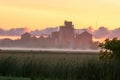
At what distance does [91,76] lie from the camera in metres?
36.2

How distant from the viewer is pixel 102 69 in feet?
118

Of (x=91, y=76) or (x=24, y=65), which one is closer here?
(x=91, y=76)

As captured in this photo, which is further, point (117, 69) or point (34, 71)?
point (34, 71)

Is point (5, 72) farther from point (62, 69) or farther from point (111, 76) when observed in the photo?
point (111, 76)

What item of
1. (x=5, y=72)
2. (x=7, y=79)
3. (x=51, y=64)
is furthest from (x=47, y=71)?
(x=7, y=79)

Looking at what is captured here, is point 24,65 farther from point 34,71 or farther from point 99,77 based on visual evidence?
point 99,77

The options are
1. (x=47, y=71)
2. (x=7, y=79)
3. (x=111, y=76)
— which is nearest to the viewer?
(x=7, y=79)

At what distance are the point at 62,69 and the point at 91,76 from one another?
2.56 metres

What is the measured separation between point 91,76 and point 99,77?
0.57m

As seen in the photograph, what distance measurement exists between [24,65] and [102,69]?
20.7 feet

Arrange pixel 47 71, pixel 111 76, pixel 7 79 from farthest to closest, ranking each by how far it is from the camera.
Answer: pixel 47 71, pixel 111 76, pixel 7 79

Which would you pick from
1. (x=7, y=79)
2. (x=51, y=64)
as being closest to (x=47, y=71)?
(x=51, y=64)

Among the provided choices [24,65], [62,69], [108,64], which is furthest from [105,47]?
[24,65]

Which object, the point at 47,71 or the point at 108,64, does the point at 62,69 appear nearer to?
the point at 47,71
